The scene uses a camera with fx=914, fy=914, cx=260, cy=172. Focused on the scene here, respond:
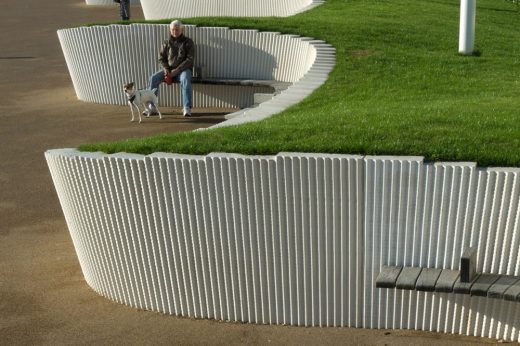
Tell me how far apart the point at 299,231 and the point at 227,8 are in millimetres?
16494

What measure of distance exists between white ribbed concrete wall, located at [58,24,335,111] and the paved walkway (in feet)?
2.14

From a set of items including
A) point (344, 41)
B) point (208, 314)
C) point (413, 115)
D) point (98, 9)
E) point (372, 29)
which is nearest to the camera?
point (208, 314)

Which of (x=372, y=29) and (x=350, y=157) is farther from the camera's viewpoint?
(x=372, y=29)

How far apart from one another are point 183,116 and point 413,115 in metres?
7.67

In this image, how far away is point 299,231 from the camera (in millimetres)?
7707

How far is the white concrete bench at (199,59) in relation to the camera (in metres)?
16.0

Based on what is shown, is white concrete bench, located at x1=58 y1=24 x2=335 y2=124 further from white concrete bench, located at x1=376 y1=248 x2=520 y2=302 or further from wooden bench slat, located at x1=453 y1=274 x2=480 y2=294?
wooden bench slat, located at x1=453 y1=274 x2=480 y2=294

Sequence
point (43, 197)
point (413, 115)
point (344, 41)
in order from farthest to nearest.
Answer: point (344, 41) → point (43, 197) → point (413, 115)

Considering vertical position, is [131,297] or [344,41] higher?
[344,41]

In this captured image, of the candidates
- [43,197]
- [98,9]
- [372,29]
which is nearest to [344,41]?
[372,29]

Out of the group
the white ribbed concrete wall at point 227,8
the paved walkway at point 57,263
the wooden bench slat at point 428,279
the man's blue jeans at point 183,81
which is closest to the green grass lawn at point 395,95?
the wooden bench slat at point 428,279

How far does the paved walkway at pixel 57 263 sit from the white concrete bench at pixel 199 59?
0.66 m

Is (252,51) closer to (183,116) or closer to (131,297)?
(183,116)

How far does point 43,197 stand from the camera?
11.9m
